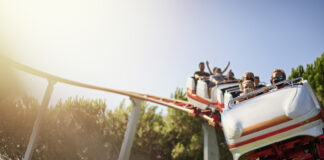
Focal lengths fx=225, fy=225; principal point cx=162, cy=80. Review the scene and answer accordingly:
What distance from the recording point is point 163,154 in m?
18.3

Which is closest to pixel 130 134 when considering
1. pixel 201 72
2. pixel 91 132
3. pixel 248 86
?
pixel 201 72

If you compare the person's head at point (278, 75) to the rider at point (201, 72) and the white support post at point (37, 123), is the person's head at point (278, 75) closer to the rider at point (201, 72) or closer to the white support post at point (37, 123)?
the rider at point (201, 72)

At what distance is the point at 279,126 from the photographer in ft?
9.23

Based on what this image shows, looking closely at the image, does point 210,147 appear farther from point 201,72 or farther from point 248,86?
point 248,86

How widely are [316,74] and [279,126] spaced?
14.2 m

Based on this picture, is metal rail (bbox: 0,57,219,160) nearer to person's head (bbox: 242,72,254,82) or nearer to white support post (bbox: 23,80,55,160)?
white support post (bbox: 23,80,55,160)

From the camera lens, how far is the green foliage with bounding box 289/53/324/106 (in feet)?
44.8

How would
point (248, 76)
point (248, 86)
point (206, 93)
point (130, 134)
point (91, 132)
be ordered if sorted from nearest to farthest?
point (248, 86) < point (248, 76) < point (206, 93) < point (130, 134) < point (91, 132)

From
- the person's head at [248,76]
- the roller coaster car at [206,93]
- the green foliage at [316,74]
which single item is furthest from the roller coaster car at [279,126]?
the green foliage at [316,74]

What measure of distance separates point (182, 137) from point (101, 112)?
7.48 m

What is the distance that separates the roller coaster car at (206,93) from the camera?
5.20 meters

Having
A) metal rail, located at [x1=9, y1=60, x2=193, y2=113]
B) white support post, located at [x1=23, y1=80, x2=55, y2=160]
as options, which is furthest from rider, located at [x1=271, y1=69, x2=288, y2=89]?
white support post, located at [x1=23, y1=80, x2=55, y2=160]

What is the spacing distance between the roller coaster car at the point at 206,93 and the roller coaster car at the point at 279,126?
2.00 m

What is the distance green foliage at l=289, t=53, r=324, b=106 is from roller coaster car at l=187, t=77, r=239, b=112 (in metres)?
10.8
